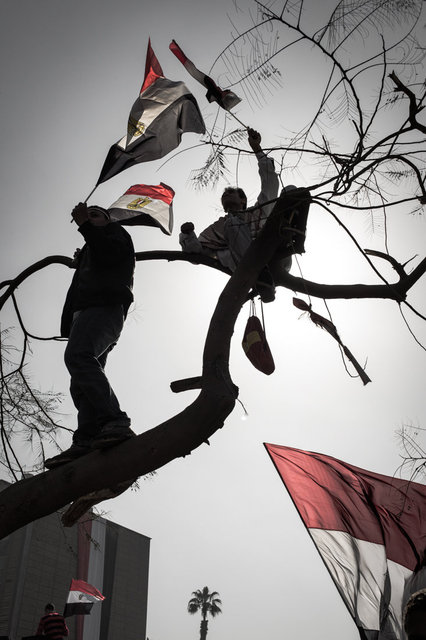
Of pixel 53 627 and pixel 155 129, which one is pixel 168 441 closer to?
pixel 155 129

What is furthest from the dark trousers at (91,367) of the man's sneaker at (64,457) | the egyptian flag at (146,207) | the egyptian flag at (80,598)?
the egyptian flag at (80,598)

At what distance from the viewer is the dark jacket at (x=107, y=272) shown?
2887 millimetres

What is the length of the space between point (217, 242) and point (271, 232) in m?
1.40

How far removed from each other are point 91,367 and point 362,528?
339 cm

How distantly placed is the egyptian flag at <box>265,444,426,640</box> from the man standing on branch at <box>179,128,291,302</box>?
2.16m

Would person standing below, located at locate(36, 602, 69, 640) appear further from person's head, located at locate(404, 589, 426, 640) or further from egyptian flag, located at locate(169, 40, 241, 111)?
egyptian flag, located at locate(169, 40, 241, 111)

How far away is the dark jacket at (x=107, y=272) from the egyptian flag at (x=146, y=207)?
49.2 inches

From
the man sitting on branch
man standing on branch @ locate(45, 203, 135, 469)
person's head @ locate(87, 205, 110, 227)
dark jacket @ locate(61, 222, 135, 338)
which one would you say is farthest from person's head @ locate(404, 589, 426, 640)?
person's head @ locate(87, 205, 110, 227)

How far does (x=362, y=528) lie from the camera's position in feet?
16.3

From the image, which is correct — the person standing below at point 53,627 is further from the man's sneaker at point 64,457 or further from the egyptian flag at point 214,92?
the egyptian flag at point 214,92

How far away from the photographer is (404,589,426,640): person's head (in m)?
2.25

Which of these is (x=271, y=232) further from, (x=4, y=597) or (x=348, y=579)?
(x=4, y=597)

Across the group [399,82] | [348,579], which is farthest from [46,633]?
[399,82]

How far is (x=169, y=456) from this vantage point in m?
2.13
